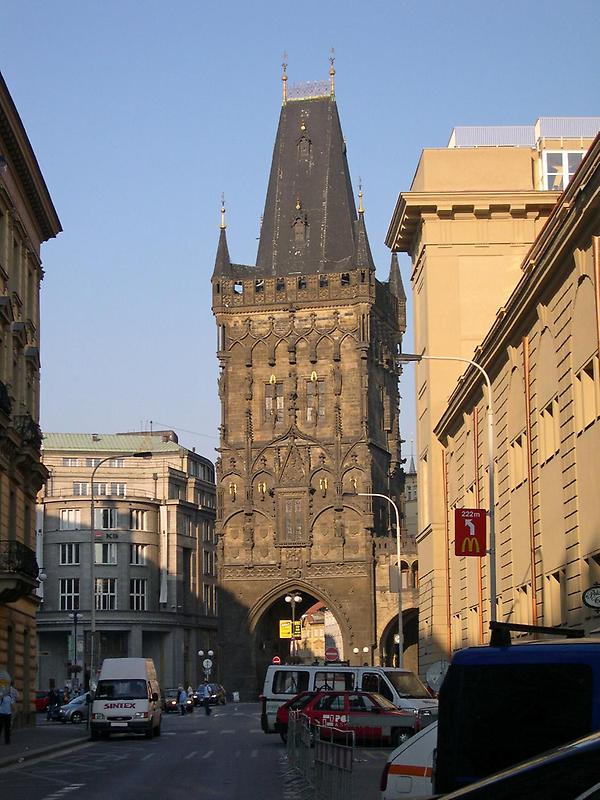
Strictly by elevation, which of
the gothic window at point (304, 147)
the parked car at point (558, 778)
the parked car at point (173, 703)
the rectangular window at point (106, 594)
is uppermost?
the gothic window at point (304, 147)

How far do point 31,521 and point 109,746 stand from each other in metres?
13.8

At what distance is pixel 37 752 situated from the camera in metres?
34.7

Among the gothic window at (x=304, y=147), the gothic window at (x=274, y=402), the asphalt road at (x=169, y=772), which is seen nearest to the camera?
the asphalt road at (x=169, y=772)

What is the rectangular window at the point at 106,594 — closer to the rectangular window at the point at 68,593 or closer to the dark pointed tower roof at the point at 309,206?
the rectangular window at the point at 68,593

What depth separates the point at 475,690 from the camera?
368 inches

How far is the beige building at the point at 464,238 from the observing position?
50531mm

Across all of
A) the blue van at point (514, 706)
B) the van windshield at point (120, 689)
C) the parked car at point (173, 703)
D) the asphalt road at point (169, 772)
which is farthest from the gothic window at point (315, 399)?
the blue van at point (514, 706)

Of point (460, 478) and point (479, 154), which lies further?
point (479, 154)

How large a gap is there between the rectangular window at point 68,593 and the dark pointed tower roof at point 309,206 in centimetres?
2954

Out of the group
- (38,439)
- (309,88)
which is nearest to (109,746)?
(38,439)

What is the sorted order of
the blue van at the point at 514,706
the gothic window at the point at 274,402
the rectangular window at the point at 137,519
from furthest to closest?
1. the rectangular window at the point at 137,519
2. the gothic window at the point at 274,402
3. the blue van at the point at 514,706

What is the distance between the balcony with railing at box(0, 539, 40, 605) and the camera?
40875mm

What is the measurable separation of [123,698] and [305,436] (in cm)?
5904

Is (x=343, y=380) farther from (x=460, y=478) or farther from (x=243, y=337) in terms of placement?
(x=460, y=478)
